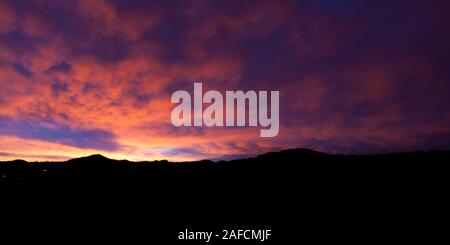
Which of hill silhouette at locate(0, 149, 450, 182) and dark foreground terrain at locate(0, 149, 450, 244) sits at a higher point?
hill silhouette at locate(0, 149, 450, 182)

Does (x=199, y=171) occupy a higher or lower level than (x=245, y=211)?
higher

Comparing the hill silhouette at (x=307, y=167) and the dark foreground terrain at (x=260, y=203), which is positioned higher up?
the hill silhouette at (x=307, y=167)

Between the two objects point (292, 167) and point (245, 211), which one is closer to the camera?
point (245, 211)

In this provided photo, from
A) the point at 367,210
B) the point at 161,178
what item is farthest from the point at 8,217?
the point at 367,210

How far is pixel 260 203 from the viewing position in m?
20.0

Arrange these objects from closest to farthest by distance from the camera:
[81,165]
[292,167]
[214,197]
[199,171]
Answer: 1. [214,197]
2. [292,167]
3. [199,171]
4. [81,165]

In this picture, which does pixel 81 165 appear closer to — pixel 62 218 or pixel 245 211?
pixel 62 218

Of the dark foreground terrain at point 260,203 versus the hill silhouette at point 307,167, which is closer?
the dark foreground terrain at point 260,203

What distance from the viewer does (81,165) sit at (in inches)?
1666

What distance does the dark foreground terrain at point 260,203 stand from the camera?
16.0 meters

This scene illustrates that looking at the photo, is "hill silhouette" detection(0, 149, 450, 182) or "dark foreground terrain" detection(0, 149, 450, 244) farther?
"hill silhouette" detection(0, 149, 450, 182)

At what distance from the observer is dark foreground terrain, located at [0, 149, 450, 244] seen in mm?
15961

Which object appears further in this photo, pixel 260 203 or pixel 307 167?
pixel 307 167
